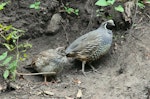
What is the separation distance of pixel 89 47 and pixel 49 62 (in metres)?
0.80

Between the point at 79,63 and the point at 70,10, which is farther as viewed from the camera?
the point at 70,10

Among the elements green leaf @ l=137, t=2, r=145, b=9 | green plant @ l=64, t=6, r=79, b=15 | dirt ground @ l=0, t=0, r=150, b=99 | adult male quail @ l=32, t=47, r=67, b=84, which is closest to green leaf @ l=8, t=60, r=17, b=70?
dirt ground @ l=0, t=0, r=150, b=99

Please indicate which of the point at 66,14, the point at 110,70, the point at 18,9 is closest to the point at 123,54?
the point at 110,70

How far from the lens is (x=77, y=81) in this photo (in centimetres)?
611

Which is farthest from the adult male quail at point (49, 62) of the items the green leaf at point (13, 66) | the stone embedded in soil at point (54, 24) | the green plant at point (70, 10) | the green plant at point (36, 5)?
the green plant at point (70, 10)

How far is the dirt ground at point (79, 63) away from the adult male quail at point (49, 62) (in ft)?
0.72

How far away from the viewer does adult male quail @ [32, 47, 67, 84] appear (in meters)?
6.08

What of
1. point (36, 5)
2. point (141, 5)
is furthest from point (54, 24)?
point (141, 5)

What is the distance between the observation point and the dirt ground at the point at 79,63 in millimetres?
5555

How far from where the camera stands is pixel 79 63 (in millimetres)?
6789

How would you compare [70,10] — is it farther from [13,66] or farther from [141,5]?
[13,66]

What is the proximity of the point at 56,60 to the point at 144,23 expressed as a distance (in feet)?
6.36

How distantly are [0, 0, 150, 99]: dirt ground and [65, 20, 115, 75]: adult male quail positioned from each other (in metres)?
0.26

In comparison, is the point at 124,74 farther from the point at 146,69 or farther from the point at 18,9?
the point at 18,9
